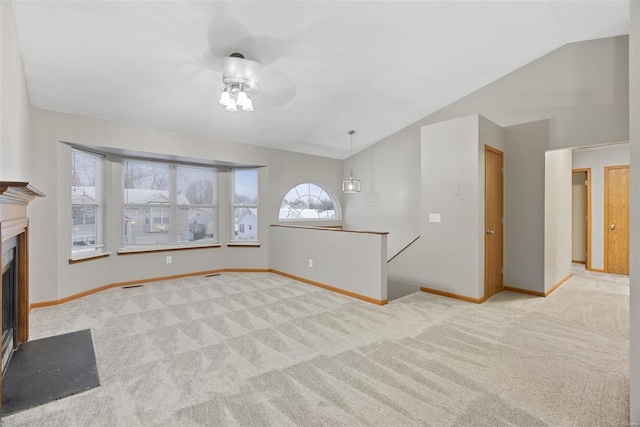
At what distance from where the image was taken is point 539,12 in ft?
11.6

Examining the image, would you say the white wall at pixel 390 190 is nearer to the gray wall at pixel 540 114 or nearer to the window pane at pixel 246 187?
the gray wall at pixel 540 114

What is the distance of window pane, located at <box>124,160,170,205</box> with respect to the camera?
506cm

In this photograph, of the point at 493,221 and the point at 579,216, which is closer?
the point at 493,221

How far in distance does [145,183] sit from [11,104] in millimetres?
2893

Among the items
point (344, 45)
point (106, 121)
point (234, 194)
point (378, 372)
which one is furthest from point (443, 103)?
point (106, 121)

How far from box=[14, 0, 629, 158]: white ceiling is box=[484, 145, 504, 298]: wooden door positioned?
1.38m

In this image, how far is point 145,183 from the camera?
523 cm

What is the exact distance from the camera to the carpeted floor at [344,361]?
6.22 feet

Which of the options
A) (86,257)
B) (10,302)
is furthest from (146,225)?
(10,302)

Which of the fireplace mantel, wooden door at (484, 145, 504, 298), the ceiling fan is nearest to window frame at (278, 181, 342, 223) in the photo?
the ceiling fan

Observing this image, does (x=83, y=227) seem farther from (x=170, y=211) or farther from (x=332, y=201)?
(x=332, y=201)

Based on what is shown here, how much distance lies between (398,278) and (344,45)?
3603 mm

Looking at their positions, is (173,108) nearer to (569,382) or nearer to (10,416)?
(10,416)

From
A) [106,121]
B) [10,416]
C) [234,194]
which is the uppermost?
[106,121]
